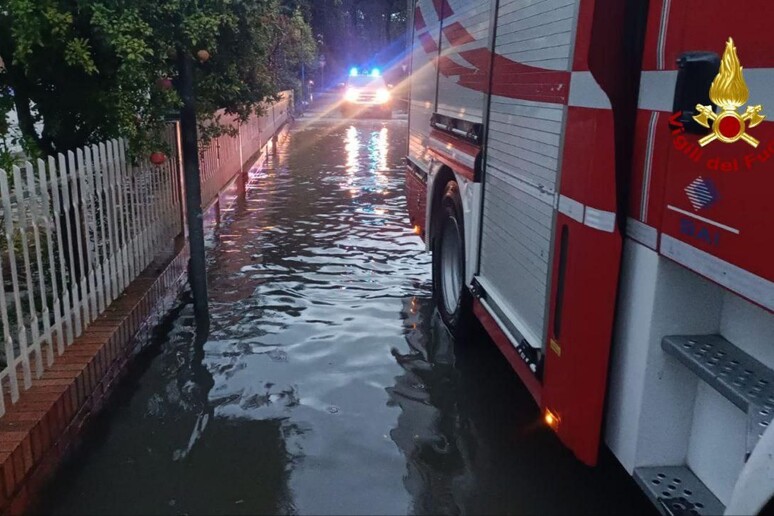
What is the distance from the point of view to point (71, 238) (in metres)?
4.53

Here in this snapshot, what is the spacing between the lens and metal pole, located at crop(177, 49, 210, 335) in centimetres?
546

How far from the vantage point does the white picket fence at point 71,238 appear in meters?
3.79

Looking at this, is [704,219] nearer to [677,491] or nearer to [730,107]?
[730,107]

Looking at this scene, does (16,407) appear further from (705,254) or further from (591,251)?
(705,254)

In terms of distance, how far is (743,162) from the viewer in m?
2.04

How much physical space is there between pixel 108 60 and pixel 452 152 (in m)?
2.52

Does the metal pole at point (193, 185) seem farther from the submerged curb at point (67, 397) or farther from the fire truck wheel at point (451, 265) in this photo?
the fire truck wheel at point (451, 265)

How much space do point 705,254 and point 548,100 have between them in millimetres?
1382

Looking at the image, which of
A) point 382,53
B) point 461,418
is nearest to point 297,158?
point 461,418

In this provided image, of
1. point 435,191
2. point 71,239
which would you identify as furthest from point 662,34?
point 435,191

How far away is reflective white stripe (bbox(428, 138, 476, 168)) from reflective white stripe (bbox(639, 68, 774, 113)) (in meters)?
2.07

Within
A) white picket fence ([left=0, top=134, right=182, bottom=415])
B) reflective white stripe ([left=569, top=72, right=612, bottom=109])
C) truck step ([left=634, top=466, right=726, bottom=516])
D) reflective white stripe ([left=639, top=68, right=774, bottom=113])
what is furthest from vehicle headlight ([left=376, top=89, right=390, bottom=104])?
truck step ([left=634, top=466, right=726, bottom=516])

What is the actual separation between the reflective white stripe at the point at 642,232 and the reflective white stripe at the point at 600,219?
67 millimetres

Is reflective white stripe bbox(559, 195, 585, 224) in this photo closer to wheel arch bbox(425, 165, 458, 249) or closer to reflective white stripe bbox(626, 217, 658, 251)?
reflective white stripe bbox(626, 217, 658, 251)
